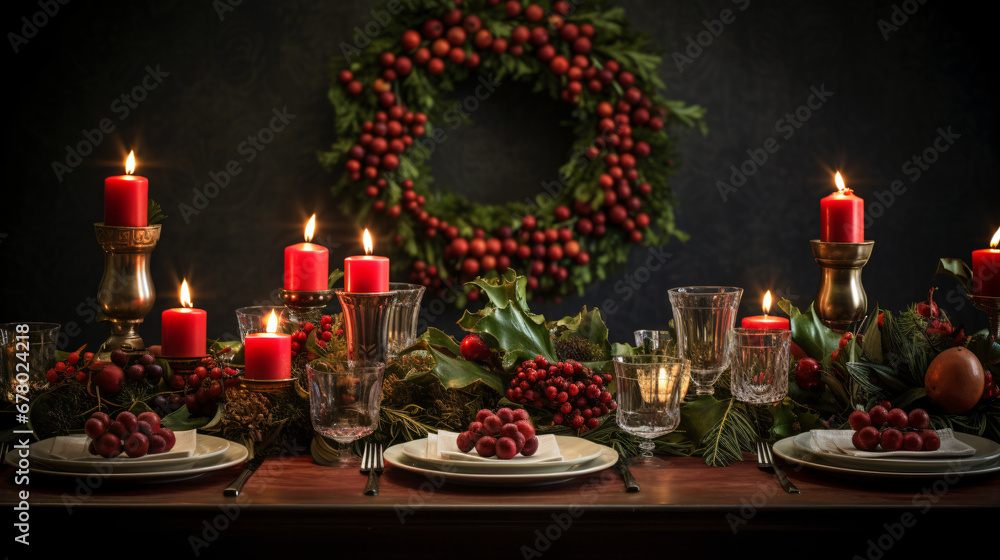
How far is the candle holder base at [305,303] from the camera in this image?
1.33 m

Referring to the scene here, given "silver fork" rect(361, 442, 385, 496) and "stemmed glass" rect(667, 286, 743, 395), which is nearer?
"silver fork" rect(361, 442, 385, 496)

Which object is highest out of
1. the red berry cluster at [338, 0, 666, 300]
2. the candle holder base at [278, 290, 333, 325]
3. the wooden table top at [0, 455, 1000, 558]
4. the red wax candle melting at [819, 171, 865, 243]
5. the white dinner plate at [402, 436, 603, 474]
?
the red berry cluster at [338, 0, 666, 300]

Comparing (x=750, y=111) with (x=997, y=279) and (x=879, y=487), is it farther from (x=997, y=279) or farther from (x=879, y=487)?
(x=879, y=487)

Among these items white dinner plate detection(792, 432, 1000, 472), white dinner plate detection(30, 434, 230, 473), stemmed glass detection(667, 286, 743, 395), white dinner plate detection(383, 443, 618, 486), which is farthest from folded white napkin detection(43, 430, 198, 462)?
white dinner plate detection(792, 432, 1000, 472)

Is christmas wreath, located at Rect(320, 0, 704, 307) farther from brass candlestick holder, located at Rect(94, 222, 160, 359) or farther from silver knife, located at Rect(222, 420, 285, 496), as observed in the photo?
silver knife, located at Rect(222, 420, 285, 496)

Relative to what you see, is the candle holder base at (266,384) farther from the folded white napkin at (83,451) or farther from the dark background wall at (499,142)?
the dark background wall at (499,142)

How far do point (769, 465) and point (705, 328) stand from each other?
231 millimetres

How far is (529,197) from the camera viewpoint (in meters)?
3.16

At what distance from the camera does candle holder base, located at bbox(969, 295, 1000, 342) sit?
1.27 metres

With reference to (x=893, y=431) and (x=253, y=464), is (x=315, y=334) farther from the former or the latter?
(x=893, y=431)

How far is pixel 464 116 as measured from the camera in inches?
120

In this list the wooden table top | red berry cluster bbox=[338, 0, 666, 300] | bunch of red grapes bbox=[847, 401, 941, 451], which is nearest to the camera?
the wooden table top

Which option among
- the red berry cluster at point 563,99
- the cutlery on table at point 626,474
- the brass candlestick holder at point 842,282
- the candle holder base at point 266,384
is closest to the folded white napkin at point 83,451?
the candle holder base at point 266,384

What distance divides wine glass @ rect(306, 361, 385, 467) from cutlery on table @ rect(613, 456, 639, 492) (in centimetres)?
33
